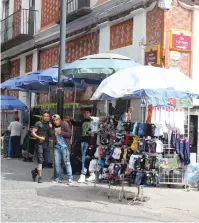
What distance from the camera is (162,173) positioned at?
1074 centimetres

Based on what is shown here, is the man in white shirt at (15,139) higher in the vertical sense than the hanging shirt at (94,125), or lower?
lower

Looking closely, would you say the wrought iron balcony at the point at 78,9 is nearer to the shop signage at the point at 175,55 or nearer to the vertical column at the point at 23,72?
the shop signage at the point at 175,55

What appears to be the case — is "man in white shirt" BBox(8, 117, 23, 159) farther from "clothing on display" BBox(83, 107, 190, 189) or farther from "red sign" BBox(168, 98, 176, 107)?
"red sign" BBox(168, 98, 176, 107)

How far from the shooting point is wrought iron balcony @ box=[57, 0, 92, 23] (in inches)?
613

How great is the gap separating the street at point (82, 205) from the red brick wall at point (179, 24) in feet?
11.1

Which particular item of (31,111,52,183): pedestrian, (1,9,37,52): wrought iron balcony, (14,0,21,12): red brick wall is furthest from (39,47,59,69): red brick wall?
(31,111,52,183): pedestrian

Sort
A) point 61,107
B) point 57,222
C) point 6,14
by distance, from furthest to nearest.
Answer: point 6,14, point 61,107, point 57,222

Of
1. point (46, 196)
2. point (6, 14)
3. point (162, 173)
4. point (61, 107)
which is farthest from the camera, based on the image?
point (6, 14)

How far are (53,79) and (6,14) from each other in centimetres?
Result: 1258

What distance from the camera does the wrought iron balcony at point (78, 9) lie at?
15562mm

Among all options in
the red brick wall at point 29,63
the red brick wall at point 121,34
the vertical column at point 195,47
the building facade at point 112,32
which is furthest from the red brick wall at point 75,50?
the vertical column at point 195,47

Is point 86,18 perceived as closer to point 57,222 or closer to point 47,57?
point 47,57

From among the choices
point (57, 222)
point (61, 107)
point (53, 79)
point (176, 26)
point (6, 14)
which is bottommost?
point (57, 222)

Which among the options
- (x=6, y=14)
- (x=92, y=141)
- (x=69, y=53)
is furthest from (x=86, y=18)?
(x=6, y=14)
